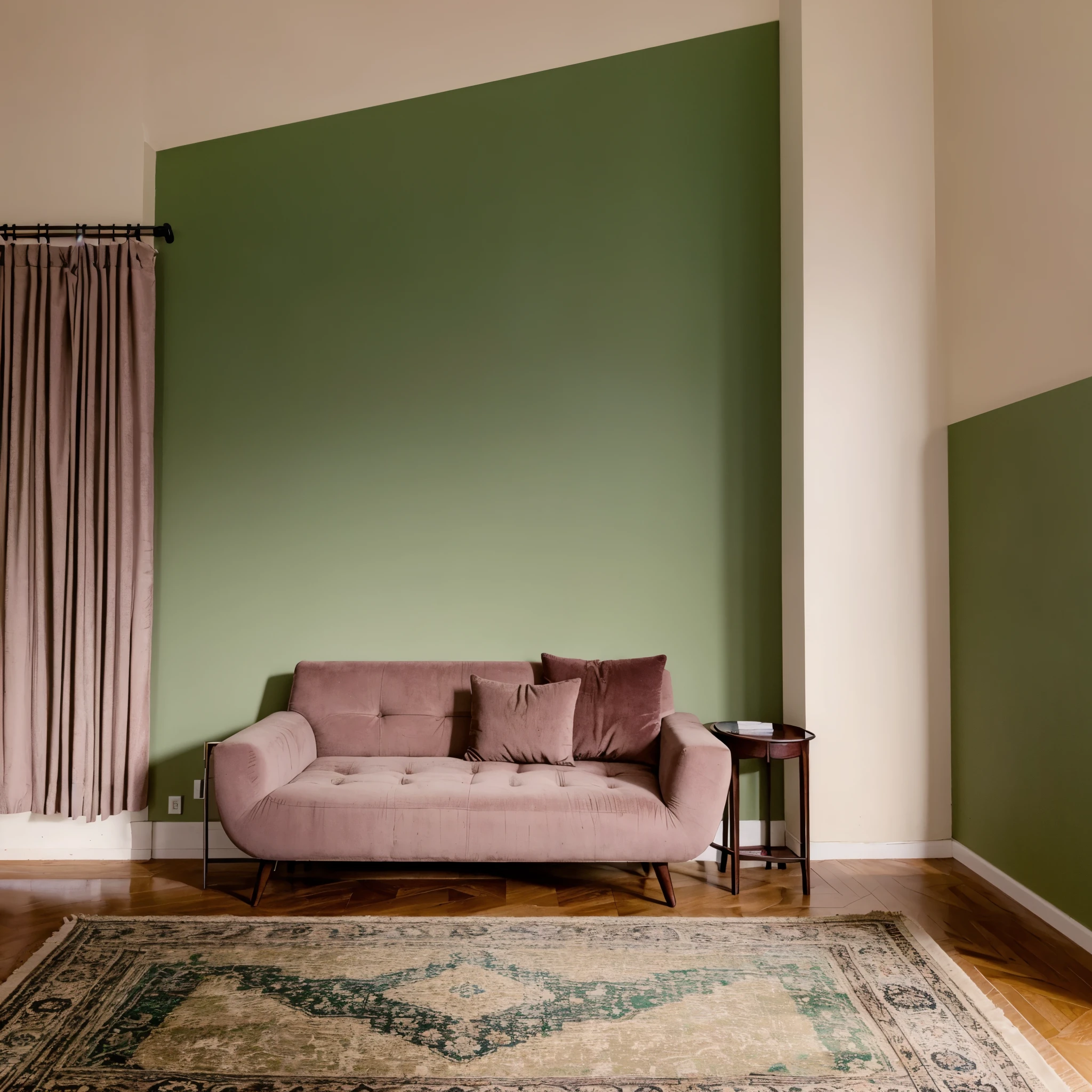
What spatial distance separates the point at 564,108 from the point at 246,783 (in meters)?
3.33

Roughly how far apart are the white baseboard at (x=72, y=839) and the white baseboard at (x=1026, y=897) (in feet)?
11.8

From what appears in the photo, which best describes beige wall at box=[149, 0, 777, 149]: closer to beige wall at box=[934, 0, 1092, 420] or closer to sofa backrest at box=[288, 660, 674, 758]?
beige wall at box=[934, 0, 1092, 420]

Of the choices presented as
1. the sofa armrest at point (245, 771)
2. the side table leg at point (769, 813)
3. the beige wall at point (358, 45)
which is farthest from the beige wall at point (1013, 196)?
the sofa armrest at point (245, 771)

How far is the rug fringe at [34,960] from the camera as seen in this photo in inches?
96.2

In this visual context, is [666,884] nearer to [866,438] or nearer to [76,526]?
[866,438]

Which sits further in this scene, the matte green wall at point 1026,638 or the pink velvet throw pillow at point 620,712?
the pink velvet throw pillow at point 620,712

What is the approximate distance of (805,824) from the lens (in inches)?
131

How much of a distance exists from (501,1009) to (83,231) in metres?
Result: 3.63

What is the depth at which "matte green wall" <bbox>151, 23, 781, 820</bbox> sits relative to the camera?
153 inches

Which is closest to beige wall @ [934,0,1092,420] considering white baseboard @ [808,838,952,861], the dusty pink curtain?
white baseboard @ [808,838,952,861]

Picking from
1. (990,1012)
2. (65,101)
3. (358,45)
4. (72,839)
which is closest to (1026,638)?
(990,1012)

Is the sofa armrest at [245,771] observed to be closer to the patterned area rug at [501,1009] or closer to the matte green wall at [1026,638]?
the patterned area rug at [501,1009]

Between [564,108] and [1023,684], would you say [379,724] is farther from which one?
[564,108]

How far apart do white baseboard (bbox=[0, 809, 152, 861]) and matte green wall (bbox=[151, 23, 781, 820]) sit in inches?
23.9
